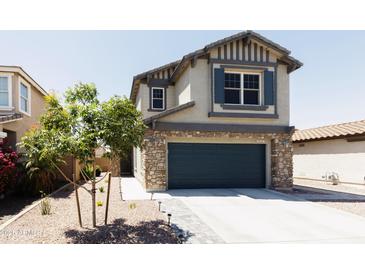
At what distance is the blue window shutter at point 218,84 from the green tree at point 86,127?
6.24 m

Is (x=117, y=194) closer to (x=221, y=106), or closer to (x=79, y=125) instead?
(x=79, y=125)

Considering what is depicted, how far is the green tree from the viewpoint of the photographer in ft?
17.5

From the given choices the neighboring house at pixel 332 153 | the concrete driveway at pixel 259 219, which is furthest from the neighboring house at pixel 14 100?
the neighboring house at pixel 332 153

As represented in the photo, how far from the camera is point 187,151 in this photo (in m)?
11.6

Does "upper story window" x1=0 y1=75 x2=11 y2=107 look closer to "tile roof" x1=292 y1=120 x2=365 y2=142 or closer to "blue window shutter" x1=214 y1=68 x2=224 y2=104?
"blue window shutter" x1=214 y1=68 x2=224 y2=104

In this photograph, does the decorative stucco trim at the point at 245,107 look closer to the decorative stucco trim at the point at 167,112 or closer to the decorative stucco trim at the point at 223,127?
the decorative stucco trim at the point at 223,127

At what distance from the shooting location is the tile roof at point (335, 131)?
→ 14036 millimetres

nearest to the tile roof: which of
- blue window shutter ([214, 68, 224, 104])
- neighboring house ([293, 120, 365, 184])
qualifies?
neighboring house ([293, 120, 365, 184])

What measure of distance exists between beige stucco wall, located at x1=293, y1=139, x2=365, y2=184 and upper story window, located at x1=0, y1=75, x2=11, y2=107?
804 inches

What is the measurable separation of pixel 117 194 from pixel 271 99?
9270mm

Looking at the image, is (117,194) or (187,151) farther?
(187,151)

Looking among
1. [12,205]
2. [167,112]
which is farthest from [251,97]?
[12,205]

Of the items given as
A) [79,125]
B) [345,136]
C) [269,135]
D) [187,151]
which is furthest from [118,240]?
[345,136]

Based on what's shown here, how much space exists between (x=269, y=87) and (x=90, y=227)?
10521 millimetres
